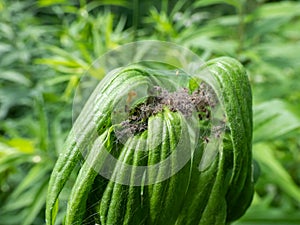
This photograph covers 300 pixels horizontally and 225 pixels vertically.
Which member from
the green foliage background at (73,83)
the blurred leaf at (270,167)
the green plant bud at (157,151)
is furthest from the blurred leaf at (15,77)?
the green plant bud at (157,151)

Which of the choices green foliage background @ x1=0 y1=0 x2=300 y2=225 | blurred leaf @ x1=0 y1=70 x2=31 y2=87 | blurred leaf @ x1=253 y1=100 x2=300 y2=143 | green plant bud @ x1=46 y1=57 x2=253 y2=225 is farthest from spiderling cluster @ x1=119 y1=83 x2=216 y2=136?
blurred leaf @ x1=0 y1=70 x2=31 y2=87

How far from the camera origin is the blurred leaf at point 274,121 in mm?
805

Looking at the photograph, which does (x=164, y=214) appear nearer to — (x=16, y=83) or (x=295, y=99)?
(x=295, y=99)

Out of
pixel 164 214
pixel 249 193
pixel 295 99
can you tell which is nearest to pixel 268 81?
pixel 295 99

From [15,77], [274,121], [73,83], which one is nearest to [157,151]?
[274,121]

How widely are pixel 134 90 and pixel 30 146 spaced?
643 mm

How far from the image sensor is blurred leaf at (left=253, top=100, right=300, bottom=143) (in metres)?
0.81

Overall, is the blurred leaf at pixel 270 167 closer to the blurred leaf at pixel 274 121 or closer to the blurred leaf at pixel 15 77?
the blurred leaf at pixel 274 121

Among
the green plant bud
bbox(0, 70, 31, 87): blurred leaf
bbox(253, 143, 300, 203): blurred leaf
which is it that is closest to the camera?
the green plant bud

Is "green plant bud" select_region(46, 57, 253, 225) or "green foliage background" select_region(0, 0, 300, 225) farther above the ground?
"green foliage background" select_region(0, 0, 300, 225)

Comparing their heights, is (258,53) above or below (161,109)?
above

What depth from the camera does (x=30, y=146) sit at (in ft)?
3.66

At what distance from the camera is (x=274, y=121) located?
32.4 inches

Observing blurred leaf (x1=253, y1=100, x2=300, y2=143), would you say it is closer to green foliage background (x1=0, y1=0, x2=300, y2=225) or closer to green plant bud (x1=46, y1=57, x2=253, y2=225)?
green foliage background (x1=0, y1=0, x2=300, y2=225)
